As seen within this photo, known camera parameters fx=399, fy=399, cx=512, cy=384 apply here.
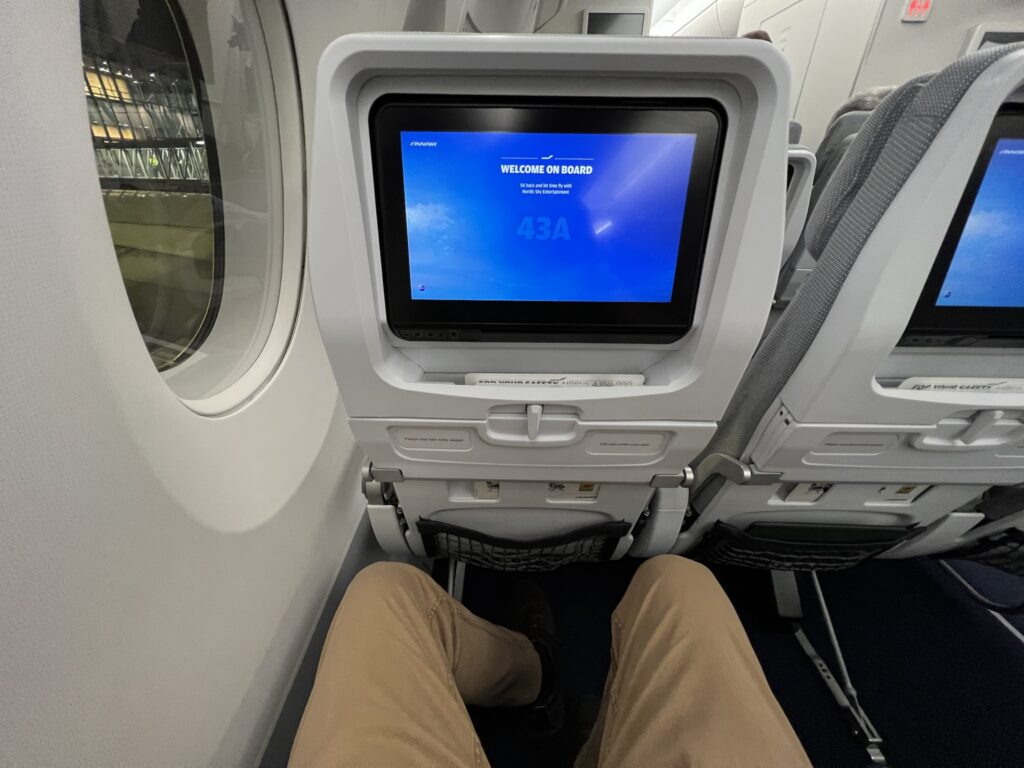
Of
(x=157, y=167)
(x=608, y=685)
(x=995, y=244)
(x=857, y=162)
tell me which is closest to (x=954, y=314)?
(x=995, y=244)

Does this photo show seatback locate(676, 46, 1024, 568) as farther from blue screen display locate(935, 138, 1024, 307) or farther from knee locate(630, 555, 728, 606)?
knee locate(630, 555, 728, 606)

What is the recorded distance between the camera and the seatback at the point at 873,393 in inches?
27.4

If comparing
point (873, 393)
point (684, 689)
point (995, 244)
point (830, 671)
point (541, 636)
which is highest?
point (995, 244)

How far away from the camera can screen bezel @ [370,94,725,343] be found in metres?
0.63

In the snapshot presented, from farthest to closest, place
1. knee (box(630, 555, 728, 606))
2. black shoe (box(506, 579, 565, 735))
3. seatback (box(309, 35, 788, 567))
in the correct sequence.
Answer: black shoe (box(506, 579, 565, 735)) < knee (box(630, 555, 728, 606)) < seatback (box(309, 35, 788, 567))

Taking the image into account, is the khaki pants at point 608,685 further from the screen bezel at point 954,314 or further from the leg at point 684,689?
the screen bezel at point 954,314

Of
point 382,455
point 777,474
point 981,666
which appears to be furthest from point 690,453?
point 981,666

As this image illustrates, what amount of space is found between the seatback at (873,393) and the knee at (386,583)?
0.89m

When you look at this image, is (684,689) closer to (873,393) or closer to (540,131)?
(873,393)

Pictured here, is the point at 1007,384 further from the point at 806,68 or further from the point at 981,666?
the point at 806,68

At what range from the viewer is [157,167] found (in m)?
0.91

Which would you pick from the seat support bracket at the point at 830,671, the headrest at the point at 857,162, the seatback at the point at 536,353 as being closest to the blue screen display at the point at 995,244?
the headrest at the point at 857,162

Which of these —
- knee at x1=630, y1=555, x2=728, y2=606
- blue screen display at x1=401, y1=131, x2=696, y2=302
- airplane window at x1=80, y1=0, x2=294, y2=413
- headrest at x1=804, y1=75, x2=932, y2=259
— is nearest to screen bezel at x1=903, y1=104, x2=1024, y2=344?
headrest at x1=804, y1=75, x2=932, y2=259

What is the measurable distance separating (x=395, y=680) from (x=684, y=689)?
1.83 feet
